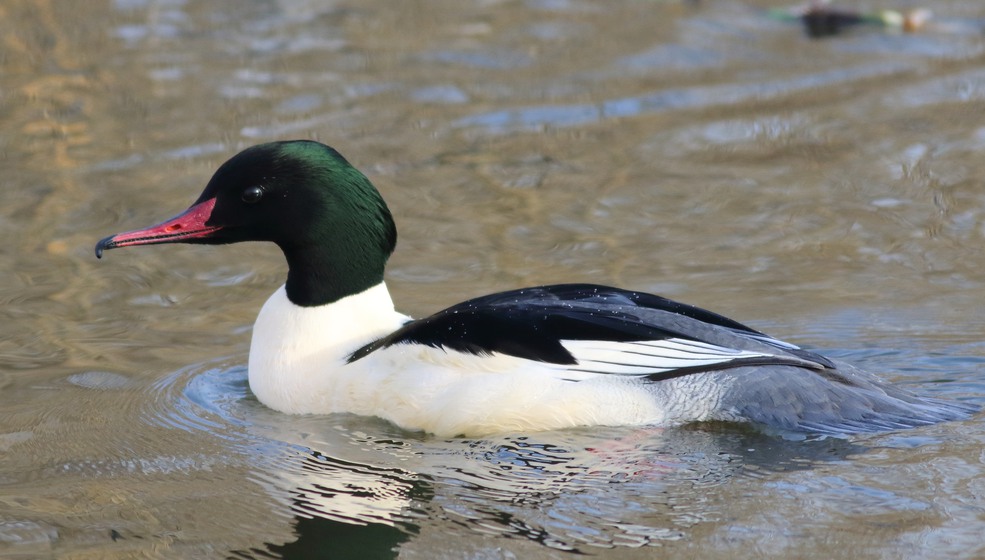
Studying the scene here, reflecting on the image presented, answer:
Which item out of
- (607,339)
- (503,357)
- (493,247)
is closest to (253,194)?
(503,357)

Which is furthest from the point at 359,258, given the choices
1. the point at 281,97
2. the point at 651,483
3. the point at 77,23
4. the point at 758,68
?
the point at 77,23

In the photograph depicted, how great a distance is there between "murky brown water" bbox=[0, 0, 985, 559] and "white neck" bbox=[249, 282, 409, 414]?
0.13 meters

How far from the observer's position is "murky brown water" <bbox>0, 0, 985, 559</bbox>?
478 cm

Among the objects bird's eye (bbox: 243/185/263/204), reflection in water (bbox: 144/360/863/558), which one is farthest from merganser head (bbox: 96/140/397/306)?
reflection in water (bbox: 144/360/863/558)

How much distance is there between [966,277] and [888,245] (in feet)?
2.06

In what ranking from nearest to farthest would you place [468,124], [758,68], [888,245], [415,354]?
[415,354]
[888,245]
[468,124]
[758,68]

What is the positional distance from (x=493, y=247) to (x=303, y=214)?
A: 221cm

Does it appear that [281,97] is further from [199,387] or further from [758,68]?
[199,387]

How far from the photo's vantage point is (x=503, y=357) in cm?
546

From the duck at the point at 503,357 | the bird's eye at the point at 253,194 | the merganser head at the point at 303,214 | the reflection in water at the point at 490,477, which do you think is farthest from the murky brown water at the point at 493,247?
the bird's eye at the point at 253,194

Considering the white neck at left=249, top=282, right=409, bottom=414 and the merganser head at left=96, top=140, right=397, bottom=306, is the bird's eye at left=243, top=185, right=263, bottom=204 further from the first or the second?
the white neck at left=249, top=282, right=409, bottom=414

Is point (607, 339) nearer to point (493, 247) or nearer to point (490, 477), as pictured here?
point (490, 477)

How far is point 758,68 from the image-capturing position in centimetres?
1112

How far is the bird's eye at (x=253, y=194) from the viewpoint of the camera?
5.81 meters
